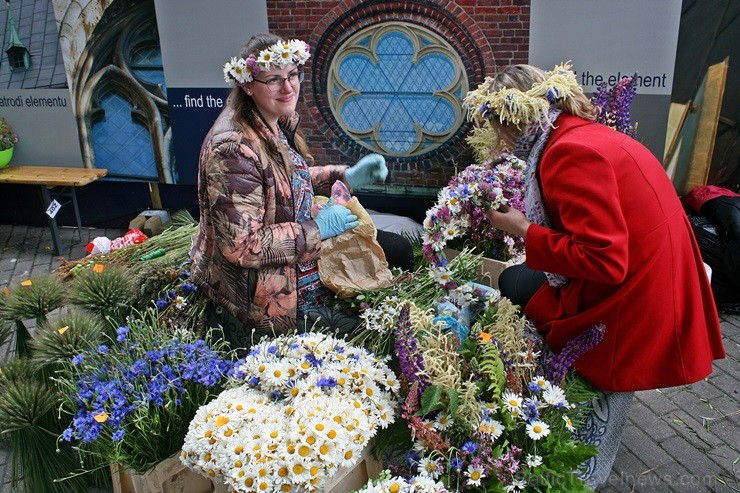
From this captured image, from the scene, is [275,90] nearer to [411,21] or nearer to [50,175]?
[411,21]

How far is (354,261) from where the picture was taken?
3.10 m

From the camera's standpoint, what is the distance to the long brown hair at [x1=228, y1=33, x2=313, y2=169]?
2.72 meters

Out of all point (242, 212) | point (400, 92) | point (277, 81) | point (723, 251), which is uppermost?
point (277, 81)

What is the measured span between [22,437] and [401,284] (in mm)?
1718

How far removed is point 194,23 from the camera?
5.27 meters

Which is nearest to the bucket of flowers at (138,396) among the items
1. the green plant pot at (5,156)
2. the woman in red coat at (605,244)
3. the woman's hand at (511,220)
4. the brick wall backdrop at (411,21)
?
the woman's hand at (511,220)

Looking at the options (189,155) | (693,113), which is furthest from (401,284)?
(189,155)

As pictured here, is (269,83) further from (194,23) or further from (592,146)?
(194,23)

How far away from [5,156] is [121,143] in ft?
3.73

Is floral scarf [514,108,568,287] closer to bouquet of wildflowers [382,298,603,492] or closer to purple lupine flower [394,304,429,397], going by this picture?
bouquet of wildflowers [382,298,603,492]

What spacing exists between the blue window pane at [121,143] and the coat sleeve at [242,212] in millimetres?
3478

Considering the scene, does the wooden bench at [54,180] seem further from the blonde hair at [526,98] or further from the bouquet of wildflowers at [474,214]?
the blonde hair at [526,98]

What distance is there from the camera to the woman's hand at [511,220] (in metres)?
2.43

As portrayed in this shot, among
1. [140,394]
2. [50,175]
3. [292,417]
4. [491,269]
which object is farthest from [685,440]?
[50,175]
